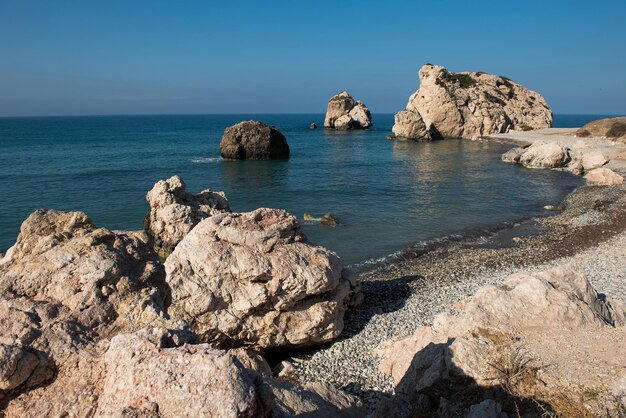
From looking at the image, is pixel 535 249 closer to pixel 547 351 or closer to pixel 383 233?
pixel 383 233

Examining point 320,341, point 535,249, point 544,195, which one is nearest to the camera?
point 320,341

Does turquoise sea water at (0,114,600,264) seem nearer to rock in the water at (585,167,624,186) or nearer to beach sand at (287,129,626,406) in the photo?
rock in the water at (585,167,624,186)

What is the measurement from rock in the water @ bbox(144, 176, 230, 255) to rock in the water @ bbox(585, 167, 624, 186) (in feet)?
130

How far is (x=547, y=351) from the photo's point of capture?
8.98 metres

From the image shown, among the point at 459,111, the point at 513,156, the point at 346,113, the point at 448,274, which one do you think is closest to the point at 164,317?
the point at 448,274

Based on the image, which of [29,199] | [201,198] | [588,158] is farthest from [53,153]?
[588,158]

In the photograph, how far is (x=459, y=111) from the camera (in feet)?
320

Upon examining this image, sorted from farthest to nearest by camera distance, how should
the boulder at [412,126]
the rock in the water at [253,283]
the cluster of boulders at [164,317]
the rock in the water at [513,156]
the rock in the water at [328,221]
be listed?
the boulder at [412,126], the rock in the water at [513,156], the rock in the water at [328,221], the rock in the water at [253,283], the cluster of boulders at [164,317]

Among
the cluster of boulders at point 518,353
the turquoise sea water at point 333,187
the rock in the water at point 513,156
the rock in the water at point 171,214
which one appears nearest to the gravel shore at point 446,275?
the cluster of boulders at point 518,353

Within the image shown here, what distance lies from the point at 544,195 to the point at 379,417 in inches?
1539

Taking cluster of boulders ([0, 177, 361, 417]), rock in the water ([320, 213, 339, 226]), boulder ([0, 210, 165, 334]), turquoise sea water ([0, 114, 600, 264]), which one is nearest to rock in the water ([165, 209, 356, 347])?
cluster of boulders ([0, 177, 361, 417])

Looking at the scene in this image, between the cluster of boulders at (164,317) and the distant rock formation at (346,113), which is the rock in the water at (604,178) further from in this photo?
the distant rock formation at (346,113)

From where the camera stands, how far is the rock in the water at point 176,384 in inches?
178

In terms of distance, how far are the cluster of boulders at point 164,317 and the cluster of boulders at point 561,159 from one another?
42.6m
